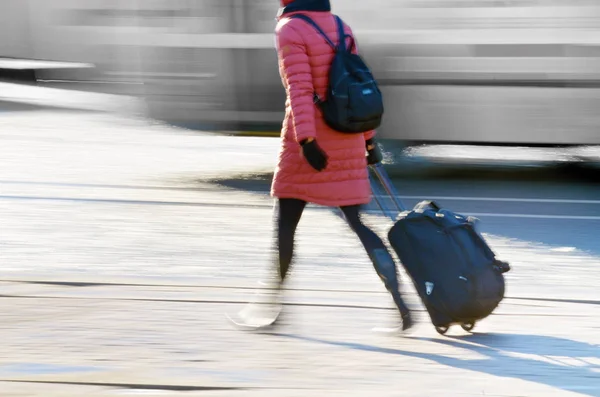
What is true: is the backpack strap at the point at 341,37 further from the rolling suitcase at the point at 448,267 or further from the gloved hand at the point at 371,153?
the rolling suitcase at the point at 448,267

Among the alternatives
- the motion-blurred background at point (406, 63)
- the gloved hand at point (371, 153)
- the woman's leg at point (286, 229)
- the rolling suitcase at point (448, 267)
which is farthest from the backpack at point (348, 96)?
the motion-blurred background at point (406, 63)

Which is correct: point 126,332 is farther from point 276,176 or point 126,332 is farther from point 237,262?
point 237,262

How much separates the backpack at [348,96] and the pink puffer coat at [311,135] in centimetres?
4

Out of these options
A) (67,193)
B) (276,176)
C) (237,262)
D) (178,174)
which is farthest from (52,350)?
(178,174)

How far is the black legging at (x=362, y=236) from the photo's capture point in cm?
566

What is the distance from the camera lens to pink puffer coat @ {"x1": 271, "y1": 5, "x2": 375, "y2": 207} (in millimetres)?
5434

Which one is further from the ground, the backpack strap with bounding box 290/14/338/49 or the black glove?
the backpack strap with bounding box 290/14/338/49

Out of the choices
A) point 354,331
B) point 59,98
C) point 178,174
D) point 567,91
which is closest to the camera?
point 354,331

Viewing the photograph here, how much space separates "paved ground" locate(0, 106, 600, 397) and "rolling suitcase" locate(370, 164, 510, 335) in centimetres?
14

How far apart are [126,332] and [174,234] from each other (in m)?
2.74

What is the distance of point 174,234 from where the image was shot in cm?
845

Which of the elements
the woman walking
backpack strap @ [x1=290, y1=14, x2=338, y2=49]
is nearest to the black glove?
the woman walking

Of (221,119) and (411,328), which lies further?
(221,119)

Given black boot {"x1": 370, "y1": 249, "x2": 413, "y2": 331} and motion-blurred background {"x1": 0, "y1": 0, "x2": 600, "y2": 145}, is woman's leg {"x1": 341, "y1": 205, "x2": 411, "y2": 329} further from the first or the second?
motion-blurred background {"x1": 0, "y1": 0, "x2": 600, "y2": 145}
